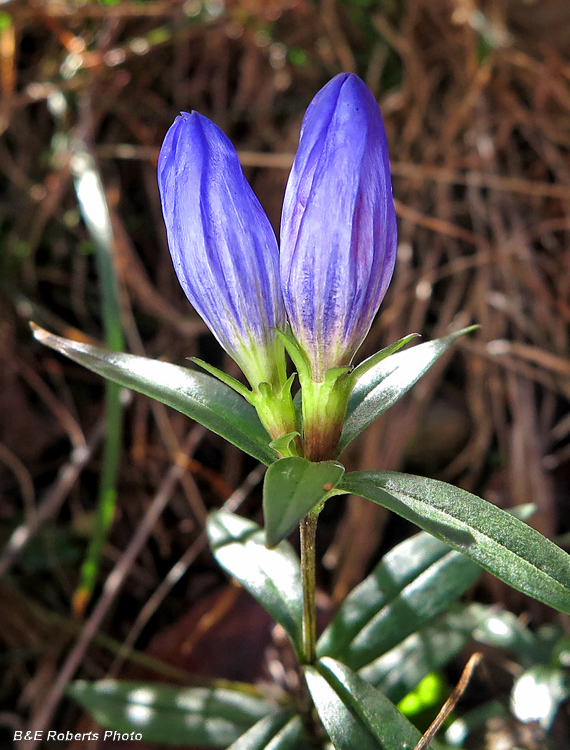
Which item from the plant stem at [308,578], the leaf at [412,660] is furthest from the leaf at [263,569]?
the leaf at [412,660]

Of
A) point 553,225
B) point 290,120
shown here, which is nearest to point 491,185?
point 553,225

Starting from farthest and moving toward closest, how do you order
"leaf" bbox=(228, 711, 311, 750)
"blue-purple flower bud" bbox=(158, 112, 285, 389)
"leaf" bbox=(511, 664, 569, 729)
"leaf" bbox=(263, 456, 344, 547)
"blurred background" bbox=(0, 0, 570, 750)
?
"blurred background" bbox=(0, 0, 570, 750), "leaf" bbox=(511, 664, 569, 729), "leaf" bbox=(228, 711, 311, 750), "blue-purple flower bud" bbox=(158, 112, 285, 389), "leaf" bbox=(263, 456, 344, 547)

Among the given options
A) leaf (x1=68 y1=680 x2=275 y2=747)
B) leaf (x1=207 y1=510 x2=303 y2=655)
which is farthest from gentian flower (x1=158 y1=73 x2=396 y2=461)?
leaf (x1=68 y1=680 x2=275 y2=747)

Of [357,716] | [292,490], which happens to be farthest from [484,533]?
[357,716]

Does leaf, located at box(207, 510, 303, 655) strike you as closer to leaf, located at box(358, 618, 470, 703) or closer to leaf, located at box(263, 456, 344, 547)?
leaf, located at box(358, 618, 470, 703)

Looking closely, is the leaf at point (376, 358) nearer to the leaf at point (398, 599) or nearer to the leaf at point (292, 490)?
the leaf at point (292, 490)

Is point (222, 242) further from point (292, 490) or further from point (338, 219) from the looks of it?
point (292, 490)
